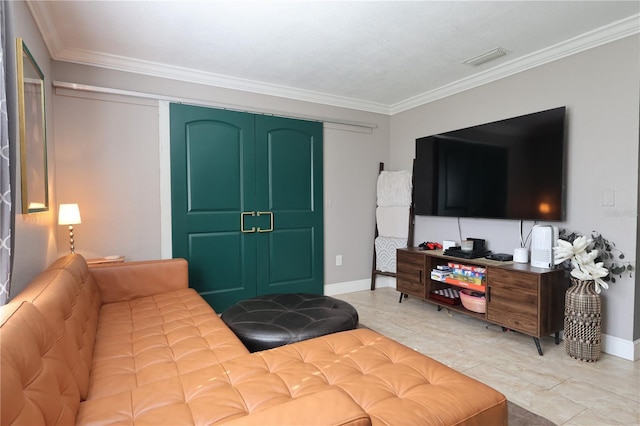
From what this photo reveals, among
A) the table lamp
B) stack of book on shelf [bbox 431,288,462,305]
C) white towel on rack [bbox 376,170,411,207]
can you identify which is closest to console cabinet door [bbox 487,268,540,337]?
stack of book on shelf [bbox 431,288,462,305]

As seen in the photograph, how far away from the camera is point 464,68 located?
128 inches

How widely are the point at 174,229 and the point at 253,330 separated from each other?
170 centimetres

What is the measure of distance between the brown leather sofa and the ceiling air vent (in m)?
2.54

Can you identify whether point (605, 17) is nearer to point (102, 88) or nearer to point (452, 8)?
point (452, 8)

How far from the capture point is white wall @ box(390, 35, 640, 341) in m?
2.43

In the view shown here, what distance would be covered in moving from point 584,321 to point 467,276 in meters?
0.92

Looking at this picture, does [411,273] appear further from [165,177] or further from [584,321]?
[165,177]

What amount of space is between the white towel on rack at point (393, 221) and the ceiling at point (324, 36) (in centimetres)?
149

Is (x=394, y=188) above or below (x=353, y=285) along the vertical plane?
above

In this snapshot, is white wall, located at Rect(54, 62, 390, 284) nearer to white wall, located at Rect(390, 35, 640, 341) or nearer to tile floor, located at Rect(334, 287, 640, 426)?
tile floor, located at Rect(334, 287, 640, 426)

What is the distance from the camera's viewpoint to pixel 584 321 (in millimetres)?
2375

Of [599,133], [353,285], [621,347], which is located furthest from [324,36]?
[621,347]

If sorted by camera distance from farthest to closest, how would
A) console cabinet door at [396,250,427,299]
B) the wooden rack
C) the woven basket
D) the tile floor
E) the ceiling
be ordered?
the wooden rack → console cabinet door at [396,250,427,299] → the woven basket → the ceiling → the tile floor

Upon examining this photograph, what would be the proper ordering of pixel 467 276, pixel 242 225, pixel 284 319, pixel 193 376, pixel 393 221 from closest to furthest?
1. pixel 193 376
2. pixel 284 319
3. pixel 467 276
4. pixel 242 225
5. pixel 393 221
